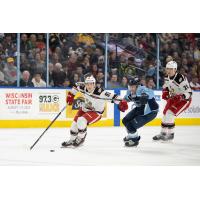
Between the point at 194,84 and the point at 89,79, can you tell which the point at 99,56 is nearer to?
the point at 89,79

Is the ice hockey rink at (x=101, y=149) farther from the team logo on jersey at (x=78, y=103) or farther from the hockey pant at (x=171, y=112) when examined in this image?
the team logo on jersey at (x=78, y=103)

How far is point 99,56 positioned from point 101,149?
1090 millimetres

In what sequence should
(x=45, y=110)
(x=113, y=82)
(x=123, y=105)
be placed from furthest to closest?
(x=45, y=110) → (x=113, y=82) → (x=123, y=105)

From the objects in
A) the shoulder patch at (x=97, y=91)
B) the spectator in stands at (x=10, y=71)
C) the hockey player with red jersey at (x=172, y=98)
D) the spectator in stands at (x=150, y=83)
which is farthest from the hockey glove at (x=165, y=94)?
the spectator in stands at (x=10, y=71)

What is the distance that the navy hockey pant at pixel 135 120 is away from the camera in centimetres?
579

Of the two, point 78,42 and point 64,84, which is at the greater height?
point 78,42

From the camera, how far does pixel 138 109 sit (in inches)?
229

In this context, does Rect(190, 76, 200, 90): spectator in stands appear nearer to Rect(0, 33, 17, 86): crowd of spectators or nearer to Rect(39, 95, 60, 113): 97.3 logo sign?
Rect(39, 95, 60, 113): 97.3 logo sign

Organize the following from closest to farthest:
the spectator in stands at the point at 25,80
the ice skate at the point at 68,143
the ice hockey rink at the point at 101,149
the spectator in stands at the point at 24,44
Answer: the ice hockey rink at the point at 101,149 → the ice skate at the point at 68,143 → the spectator in stands at the point at 24,44 → the spectator in stands at the point at 25,80

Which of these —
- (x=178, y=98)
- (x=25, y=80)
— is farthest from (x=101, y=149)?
(x=25, y=80)

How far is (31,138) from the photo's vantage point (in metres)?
5.77

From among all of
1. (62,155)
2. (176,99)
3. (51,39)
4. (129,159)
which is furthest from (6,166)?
(176,99)

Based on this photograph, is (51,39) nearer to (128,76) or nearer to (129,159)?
(128,76)

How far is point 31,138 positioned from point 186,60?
1.73 metres
